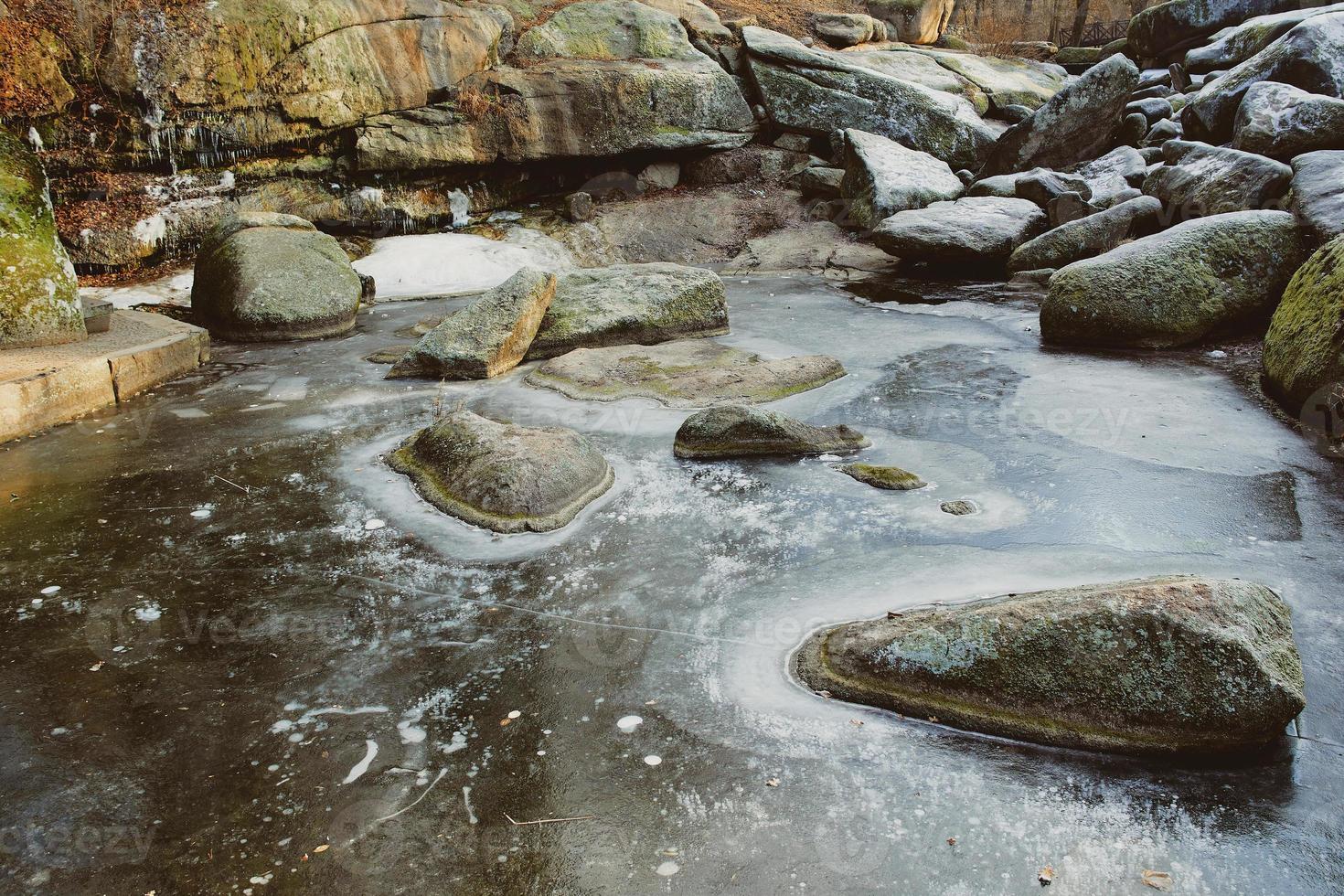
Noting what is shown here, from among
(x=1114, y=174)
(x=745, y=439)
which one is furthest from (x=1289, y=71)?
(x=745, y=439)

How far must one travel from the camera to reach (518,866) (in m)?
2.24

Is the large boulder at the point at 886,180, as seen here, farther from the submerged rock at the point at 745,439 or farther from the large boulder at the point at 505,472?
the large boulder at the point at 505,472

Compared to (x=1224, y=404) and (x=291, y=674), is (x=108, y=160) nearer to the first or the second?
(x=291, y=674)

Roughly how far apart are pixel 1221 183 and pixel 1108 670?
24.7 feet

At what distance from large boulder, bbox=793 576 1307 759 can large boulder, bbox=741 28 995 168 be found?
41.8 ft

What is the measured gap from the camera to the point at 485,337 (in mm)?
6789

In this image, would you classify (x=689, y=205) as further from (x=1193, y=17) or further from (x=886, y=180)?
(x=1193, y=17)

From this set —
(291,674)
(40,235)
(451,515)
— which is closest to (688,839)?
(291,674)

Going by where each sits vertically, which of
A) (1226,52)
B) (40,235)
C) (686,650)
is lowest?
(686,650)

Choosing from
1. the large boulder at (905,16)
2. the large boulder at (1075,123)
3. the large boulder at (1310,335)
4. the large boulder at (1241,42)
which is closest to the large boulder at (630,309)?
the large boulder at (1310,335)

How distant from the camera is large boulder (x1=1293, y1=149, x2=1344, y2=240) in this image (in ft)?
22.0

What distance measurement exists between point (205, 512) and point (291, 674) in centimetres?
175

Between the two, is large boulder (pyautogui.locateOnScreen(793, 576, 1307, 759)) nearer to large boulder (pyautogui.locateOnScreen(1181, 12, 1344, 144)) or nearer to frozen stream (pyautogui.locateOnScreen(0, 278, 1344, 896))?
frozen stream (pyautogui.locateOnScreen(0, 278, 1344, 896))

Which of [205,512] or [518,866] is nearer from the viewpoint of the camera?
[518,866]
